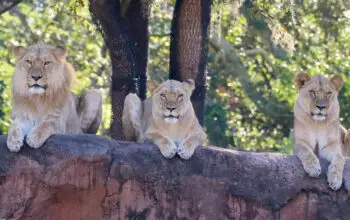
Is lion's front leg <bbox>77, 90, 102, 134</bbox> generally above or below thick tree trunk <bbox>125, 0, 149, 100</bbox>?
below

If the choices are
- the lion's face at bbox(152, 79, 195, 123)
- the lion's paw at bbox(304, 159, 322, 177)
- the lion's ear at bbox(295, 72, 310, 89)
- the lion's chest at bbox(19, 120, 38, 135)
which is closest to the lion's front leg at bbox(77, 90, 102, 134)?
the lion's face at bbox(152, 79, 195, 123)

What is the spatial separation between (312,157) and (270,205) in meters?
0.67

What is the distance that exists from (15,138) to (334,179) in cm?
313

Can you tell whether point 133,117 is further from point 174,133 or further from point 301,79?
point 301,79

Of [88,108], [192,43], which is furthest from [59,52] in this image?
[192,43]

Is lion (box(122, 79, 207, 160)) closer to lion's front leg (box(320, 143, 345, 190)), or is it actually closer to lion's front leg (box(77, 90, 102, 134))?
lion's front leg (box(77, 90, 102, 134))

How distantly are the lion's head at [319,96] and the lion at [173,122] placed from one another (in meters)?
1.15

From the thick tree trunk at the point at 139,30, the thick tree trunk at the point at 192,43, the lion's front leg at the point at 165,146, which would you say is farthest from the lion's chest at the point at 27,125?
the thick tree trunk at the point at 139,30

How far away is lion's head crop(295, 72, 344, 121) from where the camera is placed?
8844 mm

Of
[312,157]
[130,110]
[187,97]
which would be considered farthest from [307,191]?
[130,110]

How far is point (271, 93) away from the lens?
17203mm

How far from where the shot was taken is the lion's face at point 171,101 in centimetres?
871

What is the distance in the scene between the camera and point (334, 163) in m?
8.59

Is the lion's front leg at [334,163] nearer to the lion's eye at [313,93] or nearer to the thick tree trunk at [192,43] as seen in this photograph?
the lion's eye at [313,93]
